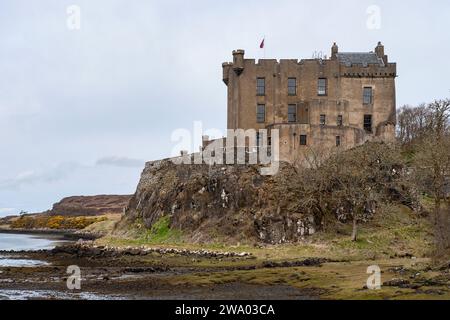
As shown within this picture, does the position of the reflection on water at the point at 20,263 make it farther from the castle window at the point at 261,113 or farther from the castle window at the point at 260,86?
the castle window at the point at 260,86

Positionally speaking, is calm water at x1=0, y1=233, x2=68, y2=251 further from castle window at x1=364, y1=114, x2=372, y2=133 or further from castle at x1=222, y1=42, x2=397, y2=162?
castle window at x1=364, y1=114, x2=372, y2=133

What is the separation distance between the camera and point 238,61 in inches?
2798

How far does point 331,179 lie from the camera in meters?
60.3

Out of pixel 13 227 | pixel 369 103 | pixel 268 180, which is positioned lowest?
pixel 13 227

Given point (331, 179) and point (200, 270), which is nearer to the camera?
point (200, 270)

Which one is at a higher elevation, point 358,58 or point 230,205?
point 358,58

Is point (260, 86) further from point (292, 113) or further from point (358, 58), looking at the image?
point (358, 58)

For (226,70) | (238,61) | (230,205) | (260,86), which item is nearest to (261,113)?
(260,86)

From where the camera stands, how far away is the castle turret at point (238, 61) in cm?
7088

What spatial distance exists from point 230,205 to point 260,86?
1401 cm

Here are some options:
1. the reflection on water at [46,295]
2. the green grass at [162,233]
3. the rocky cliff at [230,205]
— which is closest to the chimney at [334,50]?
the rocky cliff at [230,205]
